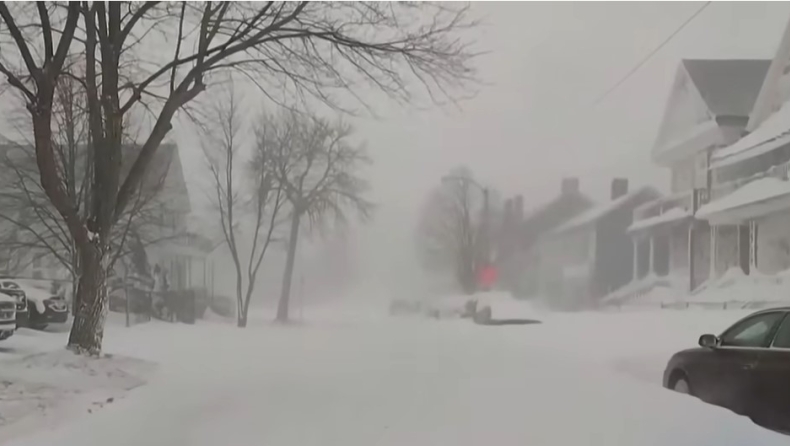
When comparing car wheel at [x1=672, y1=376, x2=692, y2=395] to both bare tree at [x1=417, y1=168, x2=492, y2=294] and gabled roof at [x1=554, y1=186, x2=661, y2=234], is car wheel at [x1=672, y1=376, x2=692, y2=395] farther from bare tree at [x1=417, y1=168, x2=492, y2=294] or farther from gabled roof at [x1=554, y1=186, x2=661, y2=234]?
bare tree at [x1=417, y1=168, x2=492, y2=294]

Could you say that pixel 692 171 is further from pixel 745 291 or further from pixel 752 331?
pixel 752 331

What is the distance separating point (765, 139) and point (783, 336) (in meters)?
0.64

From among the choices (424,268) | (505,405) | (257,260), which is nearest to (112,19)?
(257,260)

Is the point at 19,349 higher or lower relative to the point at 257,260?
lower

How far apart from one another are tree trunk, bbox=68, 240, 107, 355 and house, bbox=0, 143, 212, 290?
0.19 feet

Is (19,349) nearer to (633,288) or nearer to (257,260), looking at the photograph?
(257,260)

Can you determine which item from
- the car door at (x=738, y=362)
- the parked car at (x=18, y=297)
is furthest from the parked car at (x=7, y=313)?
the car door at (x=738, y=362)

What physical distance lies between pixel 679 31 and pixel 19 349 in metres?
2.38

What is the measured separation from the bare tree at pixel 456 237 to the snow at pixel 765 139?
0.80m

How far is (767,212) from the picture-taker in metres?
2.33

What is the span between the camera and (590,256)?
90.7 inches

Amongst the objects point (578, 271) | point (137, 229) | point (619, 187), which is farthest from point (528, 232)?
point (137, 229)

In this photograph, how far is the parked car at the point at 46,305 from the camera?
2.30 m

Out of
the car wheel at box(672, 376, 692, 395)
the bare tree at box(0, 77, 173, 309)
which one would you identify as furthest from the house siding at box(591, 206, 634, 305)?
the bare tree at box(0, 77, 173, 309)
